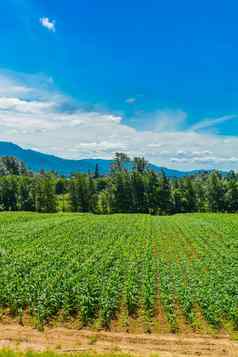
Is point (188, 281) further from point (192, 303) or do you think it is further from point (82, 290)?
point (82, 290)

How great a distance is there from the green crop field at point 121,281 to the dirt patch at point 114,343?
0.89 m

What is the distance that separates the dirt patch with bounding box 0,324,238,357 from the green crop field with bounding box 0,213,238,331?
891 millimetres

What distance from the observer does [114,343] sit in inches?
487

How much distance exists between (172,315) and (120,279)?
5.87 metres

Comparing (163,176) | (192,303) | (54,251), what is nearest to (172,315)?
(192,303)

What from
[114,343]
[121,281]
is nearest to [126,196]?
[121,281]

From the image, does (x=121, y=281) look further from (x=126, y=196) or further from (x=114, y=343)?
(x=126, y=196)

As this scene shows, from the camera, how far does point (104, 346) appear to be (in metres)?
12.1

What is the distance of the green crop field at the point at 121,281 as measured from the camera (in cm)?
1478

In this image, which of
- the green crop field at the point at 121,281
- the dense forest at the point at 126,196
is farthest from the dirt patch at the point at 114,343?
the dense forest at the point at 126,196

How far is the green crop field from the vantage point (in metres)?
14.8

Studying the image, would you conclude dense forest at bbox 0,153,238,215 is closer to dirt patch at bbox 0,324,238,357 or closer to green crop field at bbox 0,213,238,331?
green crop field at bbox 0,213,238,331

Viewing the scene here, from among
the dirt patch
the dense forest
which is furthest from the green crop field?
the dense forest

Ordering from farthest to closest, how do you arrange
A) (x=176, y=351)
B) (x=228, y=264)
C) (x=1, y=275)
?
(x=228, y=264) → (x=1, y=275) → (x=176, y=351)
